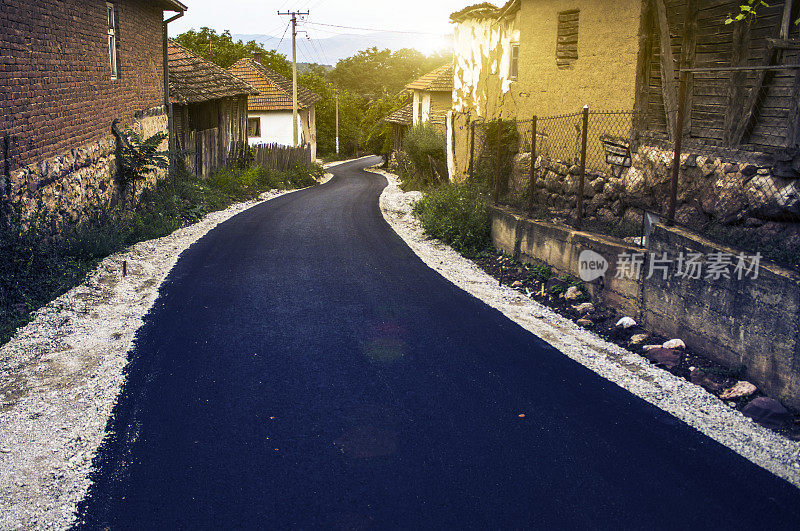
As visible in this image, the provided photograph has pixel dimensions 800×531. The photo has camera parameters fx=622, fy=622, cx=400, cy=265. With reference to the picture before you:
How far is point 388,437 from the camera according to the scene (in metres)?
4.57

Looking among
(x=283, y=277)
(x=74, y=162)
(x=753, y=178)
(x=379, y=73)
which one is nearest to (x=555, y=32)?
(x=753, y=178)

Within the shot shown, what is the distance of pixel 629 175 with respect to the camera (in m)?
10.3

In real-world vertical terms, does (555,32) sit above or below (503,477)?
above

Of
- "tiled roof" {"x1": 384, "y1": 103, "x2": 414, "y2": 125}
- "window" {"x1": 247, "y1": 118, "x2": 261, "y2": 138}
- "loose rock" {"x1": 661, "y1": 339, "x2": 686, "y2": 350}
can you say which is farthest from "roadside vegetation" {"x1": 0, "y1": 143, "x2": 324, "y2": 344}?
"tiled roof" {"x1": 384, "y1": 103, "x2": 414, "y2": 125}

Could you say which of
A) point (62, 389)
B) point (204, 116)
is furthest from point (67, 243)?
point (204, 116)

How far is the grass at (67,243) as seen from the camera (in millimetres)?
7391

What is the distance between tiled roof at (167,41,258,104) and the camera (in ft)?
66.4

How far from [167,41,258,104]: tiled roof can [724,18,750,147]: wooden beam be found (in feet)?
50.9

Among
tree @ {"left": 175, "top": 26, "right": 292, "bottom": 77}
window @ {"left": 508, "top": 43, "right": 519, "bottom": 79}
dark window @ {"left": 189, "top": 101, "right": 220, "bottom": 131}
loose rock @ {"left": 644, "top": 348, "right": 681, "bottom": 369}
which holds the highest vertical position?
tree @ {"left": 175, "top": 26, "right": 292, "bottom": 77}

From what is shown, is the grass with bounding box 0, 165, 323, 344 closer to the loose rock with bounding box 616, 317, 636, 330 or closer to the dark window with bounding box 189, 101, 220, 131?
the dark window with bounding box 189, 101, 220, 131

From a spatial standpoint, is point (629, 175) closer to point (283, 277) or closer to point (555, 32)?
point (555, 32)

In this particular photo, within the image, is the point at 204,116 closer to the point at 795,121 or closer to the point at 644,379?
the point at 795,121

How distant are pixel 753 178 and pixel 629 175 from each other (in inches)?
99.5

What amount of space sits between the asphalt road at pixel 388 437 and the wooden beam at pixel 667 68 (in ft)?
16.1
